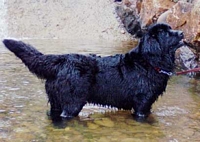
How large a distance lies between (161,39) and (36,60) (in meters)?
1.76

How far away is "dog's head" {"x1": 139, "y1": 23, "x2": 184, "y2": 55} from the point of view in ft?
16.0

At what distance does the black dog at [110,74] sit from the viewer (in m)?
4.77

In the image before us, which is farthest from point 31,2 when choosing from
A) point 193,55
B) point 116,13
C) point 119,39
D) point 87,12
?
point 193,55

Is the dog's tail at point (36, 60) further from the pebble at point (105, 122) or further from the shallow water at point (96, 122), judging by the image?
the pebble at point (105, 122)

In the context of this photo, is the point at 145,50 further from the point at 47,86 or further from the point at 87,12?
the point at 87,12

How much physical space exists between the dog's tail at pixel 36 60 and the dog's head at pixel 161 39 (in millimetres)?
1337

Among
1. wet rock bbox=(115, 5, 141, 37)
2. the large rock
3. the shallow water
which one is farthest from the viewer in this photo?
wet rock bbox=(115, 5, 141, 37)

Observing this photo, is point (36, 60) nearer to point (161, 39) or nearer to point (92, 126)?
point (92, 126)

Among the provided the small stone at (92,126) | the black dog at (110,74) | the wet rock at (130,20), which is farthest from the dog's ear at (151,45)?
the wet rock at (130,20)

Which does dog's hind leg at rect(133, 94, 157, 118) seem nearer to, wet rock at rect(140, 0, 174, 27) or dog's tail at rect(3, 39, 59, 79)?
dog's tail at rect(3, 39, 59, 79)

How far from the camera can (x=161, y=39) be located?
4.89 metres

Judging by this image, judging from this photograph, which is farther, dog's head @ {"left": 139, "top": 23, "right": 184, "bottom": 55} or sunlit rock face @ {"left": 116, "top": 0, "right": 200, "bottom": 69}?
sunlit rock face @ {"left": 116, "top": 0, "right": 200, "bottom": 69}

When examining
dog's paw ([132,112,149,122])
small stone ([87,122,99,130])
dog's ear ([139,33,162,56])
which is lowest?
small stone ([87,122,99,130])

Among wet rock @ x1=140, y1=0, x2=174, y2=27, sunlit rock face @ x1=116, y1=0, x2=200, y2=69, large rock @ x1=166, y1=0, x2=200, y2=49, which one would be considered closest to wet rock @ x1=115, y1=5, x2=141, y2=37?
sunlit rock face @ x1=116, y1=0, x2=200, y2=69
